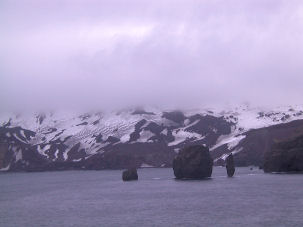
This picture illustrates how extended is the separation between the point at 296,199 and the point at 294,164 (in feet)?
246

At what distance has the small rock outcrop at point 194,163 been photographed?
151125 millimetres

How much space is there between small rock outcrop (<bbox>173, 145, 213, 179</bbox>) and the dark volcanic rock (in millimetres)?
23521

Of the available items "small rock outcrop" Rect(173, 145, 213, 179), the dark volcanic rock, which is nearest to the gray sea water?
"small rock outcrop" Rect(173, 145, 213, 179)

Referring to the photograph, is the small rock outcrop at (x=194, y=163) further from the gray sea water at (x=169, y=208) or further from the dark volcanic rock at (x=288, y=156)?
the gray sea water at (x=169, y=208)

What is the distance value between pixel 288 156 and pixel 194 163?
2940 cm

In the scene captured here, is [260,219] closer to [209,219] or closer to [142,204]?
[209,219]

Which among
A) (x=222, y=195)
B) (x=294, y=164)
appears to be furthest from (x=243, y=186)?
(x=294, y=164)

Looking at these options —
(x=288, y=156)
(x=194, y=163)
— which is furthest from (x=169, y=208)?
(x=288, y=156)

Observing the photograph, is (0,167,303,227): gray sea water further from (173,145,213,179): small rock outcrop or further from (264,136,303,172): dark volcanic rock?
(264,136,303,172): dark volcanic rock

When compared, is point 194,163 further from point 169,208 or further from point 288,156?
point 169,208

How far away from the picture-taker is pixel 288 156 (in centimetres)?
16488

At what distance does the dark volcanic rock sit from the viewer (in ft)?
534

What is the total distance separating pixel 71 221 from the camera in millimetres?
76688

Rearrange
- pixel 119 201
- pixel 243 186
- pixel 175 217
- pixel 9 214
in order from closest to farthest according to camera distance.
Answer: pixel 175 217 < pixel 9 214 < pixel 119 201 < pixel 243 186
